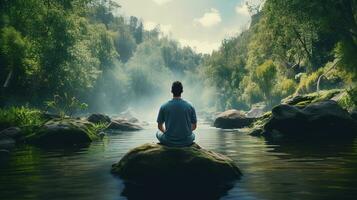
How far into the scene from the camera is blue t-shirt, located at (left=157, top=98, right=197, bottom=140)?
A: 34.2 ft

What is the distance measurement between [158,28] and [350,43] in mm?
131844

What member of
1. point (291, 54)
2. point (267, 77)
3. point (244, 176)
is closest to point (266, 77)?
point (267, 77)

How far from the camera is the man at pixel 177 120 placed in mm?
10414

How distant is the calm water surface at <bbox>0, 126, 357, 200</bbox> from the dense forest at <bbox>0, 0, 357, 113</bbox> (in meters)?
18.7

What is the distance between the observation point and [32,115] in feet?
96.8

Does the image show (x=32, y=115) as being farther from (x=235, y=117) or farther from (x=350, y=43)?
(x=350, y=43)

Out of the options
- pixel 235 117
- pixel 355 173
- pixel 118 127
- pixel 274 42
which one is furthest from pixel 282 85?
pixel 355 173

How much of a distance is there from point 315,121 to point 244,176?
48.1 feet

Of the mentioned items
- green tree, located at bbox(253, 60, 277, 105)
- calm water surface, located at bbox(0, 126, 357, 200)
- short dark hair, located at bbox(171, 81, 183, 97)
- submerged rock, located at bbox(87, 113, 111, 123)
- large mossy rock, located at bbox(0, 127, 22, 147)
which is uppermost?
green tree, located at bbox(253, 60, 277, 105)

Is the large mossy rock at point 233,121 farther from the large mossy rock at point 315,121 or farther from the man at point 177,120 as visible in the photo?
the man at point 177,120

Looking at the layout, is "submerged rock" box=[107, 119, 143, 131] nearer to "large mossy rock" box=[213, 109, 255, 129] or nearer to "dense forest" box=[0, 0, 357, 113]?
"dense forest" box=[0, 0, 357, 113]

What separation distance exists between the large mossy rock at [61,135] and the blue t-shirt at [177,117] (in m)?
12.6

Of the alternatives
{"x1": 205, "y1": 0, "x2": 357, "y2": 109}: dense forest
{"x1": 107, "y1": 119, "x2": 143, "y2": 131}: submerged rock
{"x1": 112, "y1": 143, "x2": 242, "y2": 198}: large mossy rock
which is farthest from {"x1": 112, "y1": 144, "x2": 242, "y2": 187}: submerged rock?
{"x1": 107, "y1": 119, "x2": 143, "y2": 131}: submerged rock

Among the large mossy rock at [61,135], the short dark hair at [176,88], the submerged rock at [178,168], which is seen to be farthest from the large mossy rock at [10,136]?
the short dark hair at [176,88]
